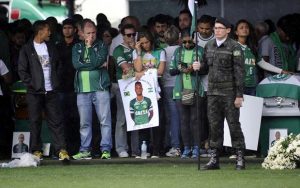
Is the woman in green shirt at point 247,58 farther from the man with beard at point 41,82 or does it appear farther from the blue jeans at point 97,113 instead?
the man with beard at point 41,82

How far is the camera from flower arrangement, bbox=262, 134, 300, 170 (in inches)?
782

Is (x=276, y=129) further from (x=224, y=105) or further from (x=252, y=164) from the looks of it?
(x=224, y=105)

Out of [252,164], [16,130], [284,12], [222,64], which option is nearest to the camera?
[222,64]

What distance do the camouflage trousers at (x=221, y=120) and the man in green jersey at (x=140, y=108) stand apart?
8.05 ft

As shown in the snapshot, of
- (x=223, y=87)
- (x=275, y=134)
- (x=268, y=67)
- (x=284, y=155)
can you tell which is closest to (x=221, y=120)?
(x=223, y=87)

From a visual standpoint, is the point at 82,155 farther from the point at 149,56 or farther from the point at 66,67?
the point at 149,56

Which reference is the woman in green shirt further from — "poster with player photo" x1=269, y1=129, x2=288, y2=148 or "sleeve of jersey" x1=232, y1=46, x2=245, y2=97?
"sleeve of jersey" x1=232, y1=46, x2=245, y2=97

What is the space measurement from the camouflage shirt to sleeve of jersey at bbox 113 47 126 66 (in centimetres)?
275

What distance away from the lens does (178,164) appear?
21.2 m

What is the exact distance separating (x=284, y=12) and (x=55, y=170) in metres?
6.57

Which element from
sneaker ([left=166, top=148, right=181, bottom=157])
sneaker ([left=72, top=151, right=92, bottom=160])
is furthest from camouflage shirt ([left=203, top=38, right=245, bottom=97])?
sneaker ([left=72, top=151, right=92, bottom=160])

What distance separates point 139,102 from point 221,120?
2.71m

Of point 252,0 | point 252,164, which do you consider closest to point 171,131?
point 252,164

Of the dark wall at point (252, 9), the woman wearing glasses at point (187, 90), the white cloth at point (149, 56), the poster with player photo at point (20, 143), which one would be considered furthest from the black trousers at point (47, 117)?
the dark wall at point (252, 9)
